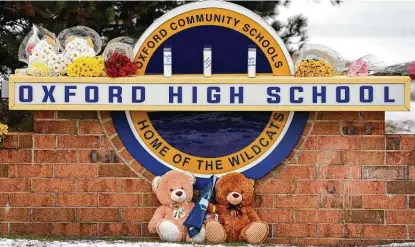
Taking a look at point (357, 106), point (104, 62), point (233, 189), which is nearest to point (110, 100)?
point (104, 62)

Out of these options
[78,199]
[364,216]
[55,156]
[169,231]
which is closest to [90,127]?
[55,156]

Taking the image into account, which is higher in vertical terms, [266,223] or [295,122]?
[295,122]

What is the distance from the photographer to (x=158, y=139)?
7641 mm

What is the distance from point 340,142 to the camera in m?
7.58

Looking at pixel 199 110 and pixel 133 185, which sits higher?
pixel 199 110

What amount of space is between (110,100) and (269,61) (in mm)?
1293

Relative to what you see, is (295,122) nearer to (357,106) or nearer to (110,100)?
(357,106)

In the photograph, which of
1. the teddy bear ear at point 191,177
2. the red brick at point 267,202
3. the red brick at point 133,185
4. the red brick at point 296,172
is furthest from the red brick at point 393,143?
the red brick at point 133,185

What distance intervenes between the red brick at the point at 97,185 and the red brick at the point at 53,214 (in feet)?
0.69

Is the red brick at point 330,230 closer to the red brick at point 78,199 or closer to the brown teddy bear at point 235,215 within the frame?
the brown teddy bear at point 235,215

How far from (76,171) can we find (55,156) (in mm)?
205

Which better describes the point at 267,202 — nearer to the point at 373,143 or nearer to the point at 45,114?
the point at 373,143

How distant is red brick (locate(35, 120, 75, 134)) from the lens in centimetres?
764

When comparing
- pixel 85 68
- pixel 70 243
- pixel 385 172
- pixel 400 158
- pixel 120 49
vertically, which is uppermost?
pixel 120 49
